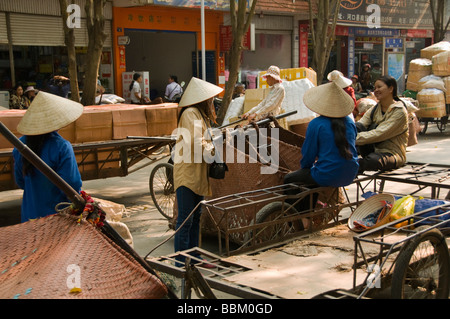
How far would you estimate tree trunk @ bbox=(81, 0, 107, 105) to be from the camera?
9.72 meters

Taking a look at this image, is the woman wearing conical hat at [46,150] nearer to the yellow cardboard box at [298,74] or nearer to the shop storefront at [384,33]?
the yellow cardboard box at [298,74]

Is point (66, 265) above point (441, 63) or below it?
below

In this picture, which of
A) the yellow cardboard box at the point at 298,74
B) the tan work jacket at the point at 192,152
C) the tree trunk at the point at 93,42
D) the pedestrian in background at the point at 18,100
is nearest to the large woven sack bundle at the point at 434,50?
the yellow cardboard box at the point at 298,74

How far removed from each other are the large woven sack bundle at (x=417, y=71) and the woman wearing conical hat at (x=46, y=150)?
13.5 meters

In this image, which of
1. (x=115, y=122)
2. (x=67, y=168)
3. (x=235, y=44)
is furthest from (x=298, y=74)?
(x=67, y=168)

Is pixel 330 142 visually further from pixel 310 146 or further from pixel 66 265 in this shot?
pixel 66 265

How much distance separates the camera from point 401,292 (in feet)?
11.9

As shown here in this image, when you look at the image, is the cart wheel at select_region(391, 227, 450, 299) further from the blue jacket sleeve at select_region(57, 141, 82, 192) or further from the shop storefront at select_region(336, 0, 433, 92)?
the shop storefront at select_region(336, 0, 433, 92)

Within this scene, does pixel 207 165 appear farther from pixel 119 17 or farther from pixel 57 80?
pixel 119 17

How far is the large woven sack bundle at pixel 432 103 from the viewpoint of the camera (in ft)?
50.3

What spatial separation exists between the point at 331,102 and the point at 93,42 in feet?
18.8

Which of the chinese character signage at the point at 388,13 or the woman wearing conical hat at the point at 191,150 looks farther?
the chinese character signage at the point at 388,13

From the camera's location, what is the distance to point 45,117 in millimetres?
4113
